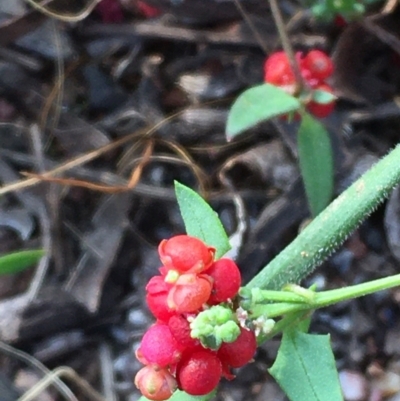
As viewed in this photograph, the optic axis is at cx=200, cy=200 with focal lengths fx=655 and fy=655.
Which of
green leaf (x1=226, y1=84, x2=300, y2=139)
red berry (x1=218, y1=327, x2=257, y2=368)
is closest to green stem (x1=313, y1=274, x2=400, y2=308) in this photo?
red berry (x1=218, y1=327, x2=257, y2=368)

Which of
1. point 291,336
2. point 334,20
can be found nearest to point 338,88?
point 334,20

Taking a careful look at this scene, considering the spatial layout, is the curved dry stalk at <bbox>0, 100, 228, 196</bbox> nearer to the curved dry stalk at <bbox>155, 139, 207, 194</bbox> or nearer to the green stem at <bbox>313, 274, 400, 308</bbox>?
the curved dry stalk at <bbox>155, 139, 207, 194</bbox>

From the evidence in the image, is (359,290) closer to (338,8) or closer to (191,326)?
(191,326)

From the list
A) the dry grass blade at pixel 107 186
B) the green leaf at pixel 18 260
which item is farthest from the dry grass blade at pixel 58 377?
the dry grass blade at pixel 107 186

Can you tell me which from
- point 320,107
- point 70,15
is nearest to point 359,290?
point 320,107

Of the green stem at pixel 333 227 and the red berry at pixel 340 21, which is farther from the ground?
the red berry at pixel 340 21

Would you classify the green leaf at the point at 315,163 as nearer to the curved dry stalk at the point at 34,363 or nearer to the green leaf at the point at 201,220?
the green leaf at the point at 201,220

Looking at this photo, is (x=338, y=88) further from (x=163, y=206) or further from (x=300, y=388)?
(x=300, y=388)
